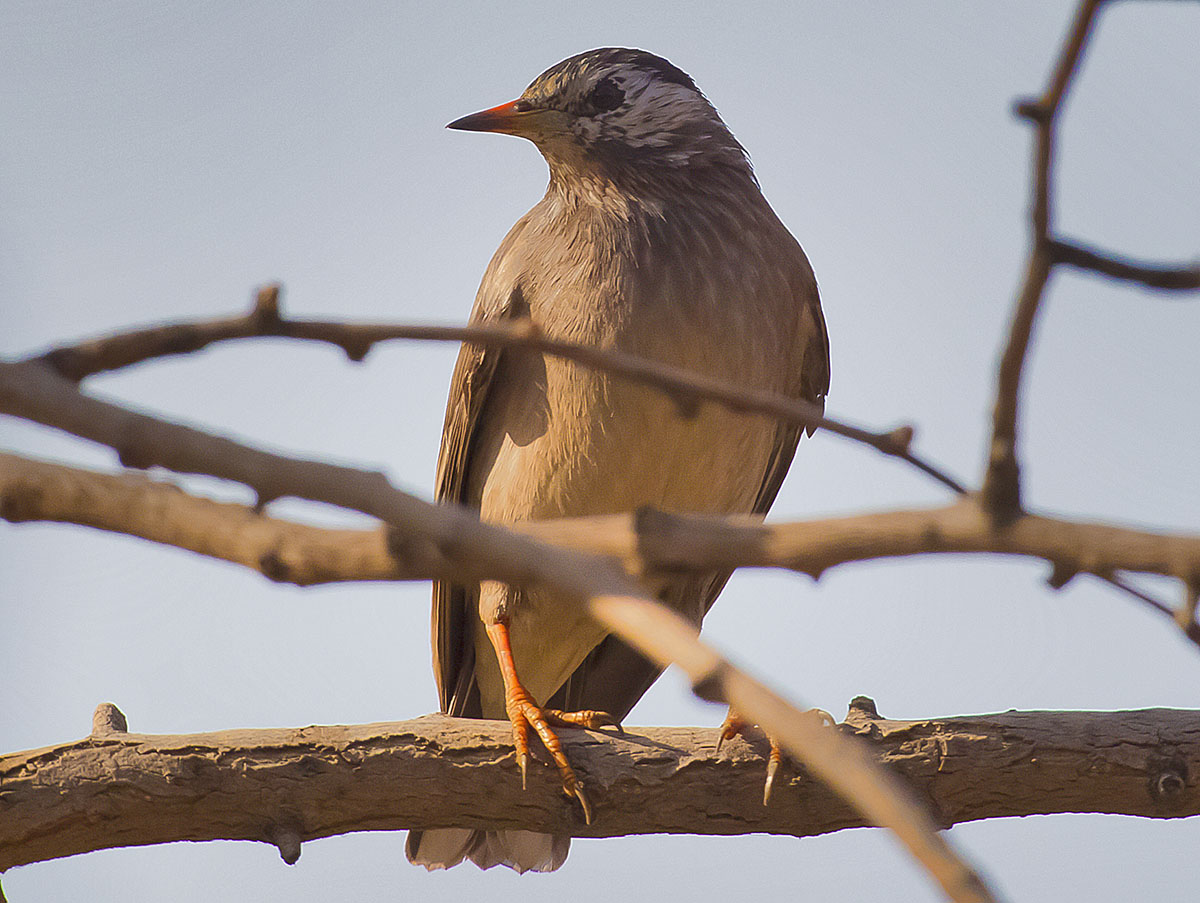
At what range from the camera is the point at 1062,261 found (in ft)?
3.87

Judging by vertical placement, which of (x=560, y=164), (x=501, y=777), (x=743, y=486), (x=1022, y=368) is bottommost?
(x=1022, y=368)

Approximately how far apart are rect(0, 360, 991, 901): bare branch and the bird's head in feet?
9.96

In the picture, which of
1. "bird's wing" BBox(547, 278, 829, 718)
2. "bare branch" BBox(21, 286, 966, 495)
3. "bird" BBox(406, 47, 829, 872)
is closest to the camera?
"bare branch" BBox(21, 286, 966, 495)

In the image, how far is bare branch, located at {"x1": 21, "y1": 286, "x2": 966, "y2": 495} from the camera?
4.29ft

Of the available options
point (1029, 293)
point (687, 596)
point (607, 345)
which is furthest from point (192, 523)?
point (687, 596)

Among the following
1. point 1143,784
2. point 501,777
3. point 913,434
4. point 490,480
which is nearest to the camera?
point 913,434

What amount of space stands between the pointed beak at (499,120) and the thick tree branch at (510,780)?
1937mm

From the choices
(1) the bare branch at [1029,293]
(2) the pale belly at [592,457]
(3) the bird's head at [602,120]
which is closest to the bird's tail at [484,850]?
(2) the pale belly at [592,457]

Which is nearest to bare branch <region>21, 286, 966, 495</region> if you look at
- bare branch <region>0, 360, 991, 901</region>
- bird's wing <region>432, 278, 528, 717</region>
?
bare branch <region>0, 360, 991, 901</region>

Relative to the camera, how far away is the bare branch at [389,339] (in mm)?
1307

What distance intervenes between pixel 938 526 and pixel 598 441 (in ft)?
9.06

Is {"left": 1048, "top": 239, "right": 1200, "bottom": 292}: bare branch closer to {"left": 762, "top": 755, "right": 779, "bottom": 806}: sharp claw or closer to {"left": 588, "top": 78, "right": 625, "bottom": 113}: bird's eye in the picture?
{"left": 762, "top": 755, "right": 779, "bottom": 806}: sharp claw

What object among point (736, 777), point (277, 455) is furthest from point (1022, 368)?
point (736, 777)

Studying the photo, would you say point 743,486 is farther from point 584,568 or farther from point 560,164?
point 584,568
